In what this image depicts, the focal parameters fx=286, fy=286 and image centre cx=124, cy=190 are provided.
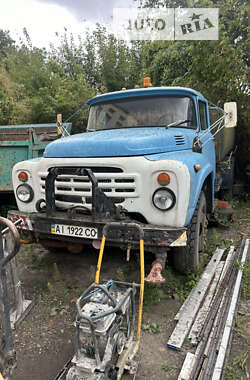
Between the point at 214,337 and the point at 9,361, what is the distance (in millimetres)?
1645

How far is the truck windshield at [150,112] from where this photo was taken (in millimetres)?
3738

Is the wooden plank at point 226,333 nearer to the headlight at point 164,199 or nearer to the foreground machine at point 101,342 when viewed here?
the foreground machine at point 101,342

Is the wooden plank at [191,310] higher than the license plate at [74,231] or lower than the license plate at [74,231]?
lower

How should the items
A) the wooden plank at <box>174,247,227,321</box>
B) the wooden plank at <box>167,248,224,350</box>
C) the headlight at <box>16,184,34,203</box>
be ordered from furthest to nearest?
1. the headlight at <box>16,184,34,203</box>
2. the wooden plank at <box>174,247,227,321</box>
3. the wooden plank at <box>167,248,224,350</box>

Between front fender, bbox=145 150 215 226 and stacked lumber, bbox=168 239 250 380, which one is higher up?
front fender, bbox=145 150 215 226

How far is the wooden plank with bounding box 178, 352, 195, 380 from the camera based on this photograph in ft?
6.93

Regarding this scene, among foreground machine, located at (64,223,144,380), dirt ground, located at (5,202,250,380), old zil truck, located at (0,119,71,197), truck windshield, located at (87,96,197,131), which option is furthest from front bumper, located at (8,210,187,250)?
old zil truck, located at (0,119,71,197)

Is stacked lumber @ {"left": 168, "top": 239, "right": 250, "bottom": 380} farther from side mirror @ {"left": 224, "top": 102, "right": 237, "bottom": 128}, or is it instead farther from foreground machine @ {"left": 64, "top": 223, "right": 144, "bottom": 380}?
side mirror @ {"left": 224, "top": 102, "right": 237, "bottom": 128}

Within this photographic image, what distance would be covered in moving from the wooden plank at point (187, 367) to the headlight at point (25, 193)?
7.52 ft

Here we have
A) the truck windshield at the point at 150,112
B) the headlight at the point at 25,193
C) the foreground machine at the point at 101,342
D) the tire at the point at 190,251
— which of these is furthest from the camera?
the truck windshield at the point at 150,112

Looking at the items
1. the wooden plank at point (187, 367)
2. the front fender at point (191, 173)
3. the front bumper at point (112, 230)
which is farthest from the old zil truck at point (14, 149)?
the wooden plank at point (187, 367)

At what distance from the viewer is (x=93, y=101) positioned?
4414 mm

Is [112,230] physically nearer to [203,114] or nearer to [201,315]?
[201,315]

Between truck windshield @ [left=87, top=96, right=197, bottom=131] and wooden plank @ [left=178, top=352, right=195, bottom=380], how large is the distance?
257 cm
